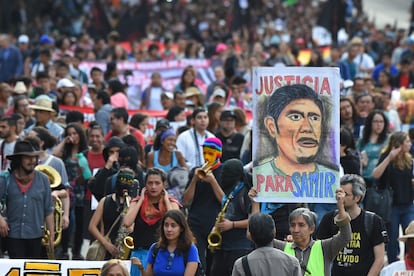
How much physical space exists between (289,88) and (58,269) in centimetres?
250

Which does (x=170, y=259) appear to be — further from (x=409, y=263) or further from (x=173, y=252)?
(x=409, y=263)

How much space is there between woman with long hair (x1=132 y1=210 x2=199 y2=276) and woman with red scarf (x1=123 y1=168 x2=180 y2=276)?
1.09 meters

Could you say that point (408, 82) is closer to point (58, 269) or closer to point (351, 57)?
point (351, 57)

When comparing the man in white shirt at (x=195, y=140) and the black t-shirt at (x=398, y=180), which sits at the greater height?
the man in white shirt at (x=195, y=140)

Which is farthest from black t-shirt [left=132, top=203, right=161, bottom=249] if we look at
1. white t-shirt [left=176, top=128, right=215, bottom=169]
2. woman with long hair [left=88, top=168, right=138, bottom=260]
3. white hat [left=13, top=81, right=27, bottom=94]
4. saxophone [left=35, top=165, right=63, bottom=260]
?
white hat [left=13, top=81, right=27, bottom=94]

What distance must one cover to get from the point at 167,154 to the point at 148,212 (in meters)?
2.99

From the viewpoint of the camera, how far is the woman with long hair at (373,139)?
1554 centimetres

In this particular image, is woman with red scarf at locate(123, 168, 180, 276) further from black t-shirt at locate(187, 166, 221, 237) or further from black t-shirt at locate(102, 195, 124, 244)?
black t-shirt at locate(187, 166, 221, 237)

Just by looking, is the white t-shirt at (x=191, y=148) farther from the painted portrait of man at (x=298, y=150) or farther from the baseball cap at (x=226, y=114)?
the painted portrait of man at (x=298, y=150)

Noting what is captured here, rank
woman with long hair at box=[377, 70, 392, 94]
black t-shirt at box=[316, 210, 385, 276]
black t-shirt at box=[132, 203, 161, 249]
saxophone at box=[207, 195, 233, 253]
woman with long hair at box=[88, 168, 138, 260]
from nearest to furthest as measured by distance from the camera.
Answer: black t-shirt at box=[316, 210, 385, 276] < black t-shirt at box=[132, 203, 161, 249] < saxophone at box=[207, 195, 233, 253] < woman with long hair at box=[88, 168, 138, 260] < woman with long hair at box=[377, 70, 392, 94]

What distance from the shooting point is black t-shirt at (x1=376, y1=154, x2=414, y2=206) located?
14.8m

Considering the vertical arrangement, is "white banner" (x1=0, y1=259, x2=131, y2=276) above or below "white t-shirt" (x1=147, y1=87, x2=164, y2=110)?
below

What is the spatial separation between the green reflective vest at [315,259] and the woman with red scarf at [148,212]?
1.70 metres

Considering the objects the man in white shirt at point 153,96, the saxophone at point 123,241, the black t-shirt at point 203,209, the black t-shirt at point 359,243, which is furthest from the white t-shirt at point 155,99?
the black t-shirt at point 359,243
